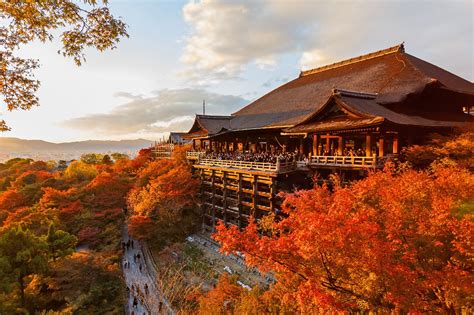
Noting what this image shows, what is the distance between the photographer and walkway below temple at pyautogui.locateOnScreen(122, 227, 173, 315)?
1800 cm

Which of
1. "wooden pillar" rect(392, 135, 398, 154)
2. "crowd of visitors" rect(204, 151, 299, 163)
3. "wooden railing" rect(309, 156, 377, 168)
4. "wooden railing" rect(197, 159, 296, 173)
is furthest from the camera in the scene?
"crowd of visitors" rect(204, 151, 299, 163)

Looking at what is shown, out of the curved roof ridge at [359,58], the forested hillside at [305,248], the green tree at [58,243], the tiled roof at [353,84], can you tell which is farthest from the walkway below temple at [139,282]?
the curved roof ridge at [359,58]

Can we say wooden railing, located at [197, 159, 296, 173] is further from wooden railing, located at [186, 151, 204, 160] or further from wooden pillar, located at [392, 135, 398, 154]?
wooden pillar, located at [392, 135, 398, 154]

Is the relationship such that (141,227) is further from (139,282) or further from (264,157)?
(264,157)

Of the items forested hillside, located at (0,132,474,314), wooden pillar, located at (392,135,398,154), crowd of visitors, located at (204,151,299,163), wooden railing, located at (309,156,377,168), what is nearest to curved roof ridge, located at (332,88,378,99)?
wooden pillar, located at (392,135,398,154)

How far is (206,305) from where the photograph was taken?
46.0 feet

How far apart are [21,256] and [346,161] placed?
795 inches

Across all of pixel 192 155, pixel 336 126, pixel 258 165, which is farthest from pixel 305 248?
pixel 192 155

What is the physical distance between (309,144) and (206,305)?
14.5 meters

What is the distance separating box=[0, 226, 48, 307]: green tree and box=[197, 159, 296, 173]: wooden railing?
14.2 m

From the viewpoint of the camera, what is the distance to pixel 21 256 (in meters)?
16.7

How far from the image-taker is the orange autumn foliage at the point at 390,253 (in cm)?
779

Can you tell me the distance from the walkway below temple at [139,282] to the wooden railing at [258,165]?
10.4 meters

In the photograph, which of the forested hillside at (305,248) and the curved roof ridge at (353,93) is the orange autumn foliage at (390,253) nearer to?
the forested hillside at (305,248)
